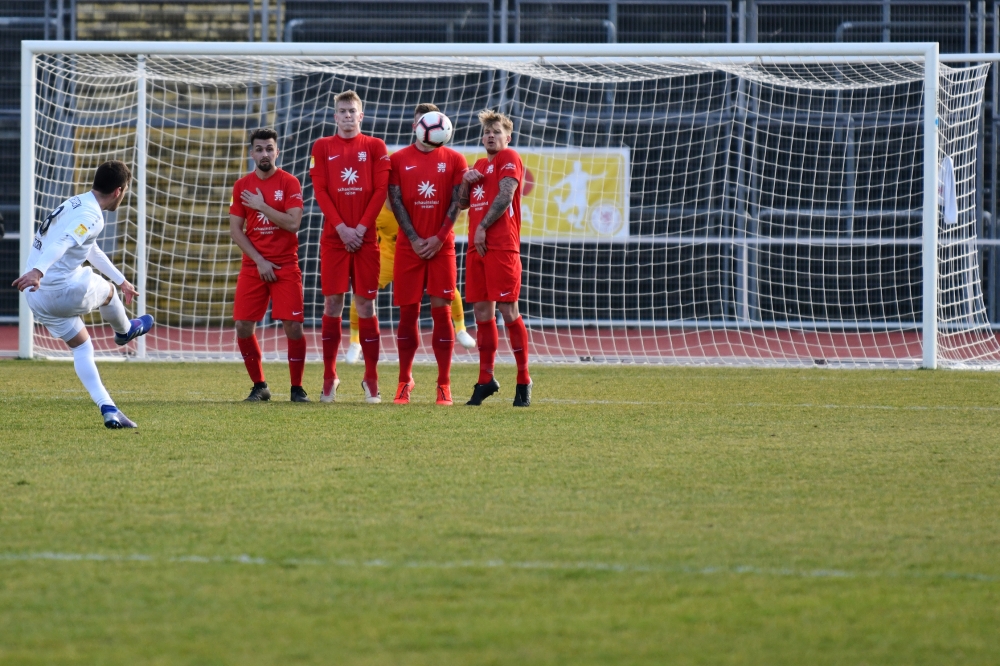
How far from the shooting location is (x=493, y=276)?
7.72 m

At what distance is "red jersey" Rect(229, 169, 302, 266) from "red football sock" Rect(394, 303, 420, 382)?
0.79 meters

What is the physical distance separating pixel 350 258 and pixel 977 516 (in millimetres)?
4498

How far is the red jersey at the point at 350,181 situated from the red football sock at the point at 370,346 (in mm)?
550

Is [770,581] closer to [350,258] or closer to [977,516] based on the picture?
[977,516]

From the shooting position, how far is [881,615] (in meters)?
3.17

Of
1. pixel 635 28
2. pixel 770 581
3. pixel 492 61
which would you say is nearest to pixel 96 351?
pixel 492 61

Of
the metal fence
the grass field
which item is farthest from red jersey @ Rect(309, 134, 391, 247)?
the metal fence

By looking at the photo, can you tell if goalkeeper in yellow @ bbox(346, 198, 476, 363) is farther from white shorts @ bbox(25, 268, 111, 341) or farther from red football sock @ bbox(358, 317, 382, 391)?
white shorts @ bbox(25, 268, 111, 341)

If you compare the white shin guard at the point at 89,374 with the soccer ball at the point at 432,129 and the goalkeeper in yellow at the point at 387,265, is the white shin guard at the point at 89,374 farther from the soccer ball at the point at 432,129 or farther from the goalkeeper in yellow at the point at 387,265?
the goalkeeper in yellow at the point at 387,265

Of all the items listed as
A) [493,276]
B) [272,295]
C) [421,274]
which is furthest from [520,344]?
[272,295]

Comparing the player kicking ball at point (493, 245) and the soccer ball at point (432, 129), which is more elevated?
the soccer ball at point (432, 129)

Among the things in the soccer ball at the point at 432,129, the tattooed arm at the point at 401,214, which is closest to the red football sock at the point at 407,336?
the tattooed arm at the point at 401,214

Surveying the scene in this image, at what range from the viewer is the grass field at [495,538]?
2971mm

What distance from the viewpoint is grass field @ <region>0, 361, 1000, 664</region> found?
297 cm
